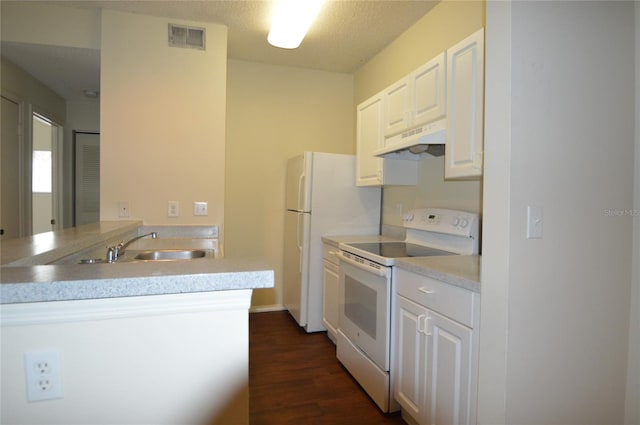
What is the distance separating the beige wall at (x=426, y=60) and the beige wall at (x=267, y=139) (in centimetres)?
64

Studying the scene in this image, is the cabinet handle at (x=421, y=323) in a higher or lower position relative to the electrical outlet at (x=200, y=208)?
lower

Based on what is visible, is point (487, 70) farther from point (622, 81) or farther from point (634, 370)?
point (634, 370)

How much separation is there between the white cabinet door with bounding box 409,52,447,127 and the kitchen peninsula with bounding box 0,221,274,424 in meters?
1.65

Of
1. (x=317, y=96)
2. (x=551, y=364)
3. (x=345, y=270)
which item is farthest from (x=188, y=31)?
(x=551, y=364)

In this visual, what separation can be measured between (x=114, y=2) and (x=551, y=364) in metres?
3.38

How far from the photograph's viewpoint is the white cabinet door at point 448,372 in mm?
1469

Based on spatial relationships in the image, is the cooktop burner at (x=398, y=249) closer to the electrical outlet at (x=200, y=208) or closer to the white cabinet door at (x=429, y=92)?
the white cabinet door at (x=429, y=92)

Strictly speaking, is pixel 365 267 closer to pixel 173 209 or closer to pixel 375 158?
pixel 375 158

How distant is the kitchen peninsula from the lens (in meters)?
0.70

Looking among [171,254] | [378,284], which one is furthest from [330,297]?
[171,254]

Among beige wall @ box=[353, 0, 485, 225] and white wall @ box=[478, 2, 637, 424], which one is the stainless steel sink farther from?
beige wall @ box=[353, 0, 485, 225]

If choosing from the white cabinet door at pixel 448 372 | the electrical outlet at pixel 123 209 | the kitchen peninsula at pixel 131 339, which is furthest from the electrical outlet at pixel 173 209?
the white cabinet door at pixel 448 372

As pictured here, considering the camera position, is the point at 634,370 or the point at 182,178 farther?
the point at 182,178

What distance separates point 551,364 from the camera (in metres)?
1.33
